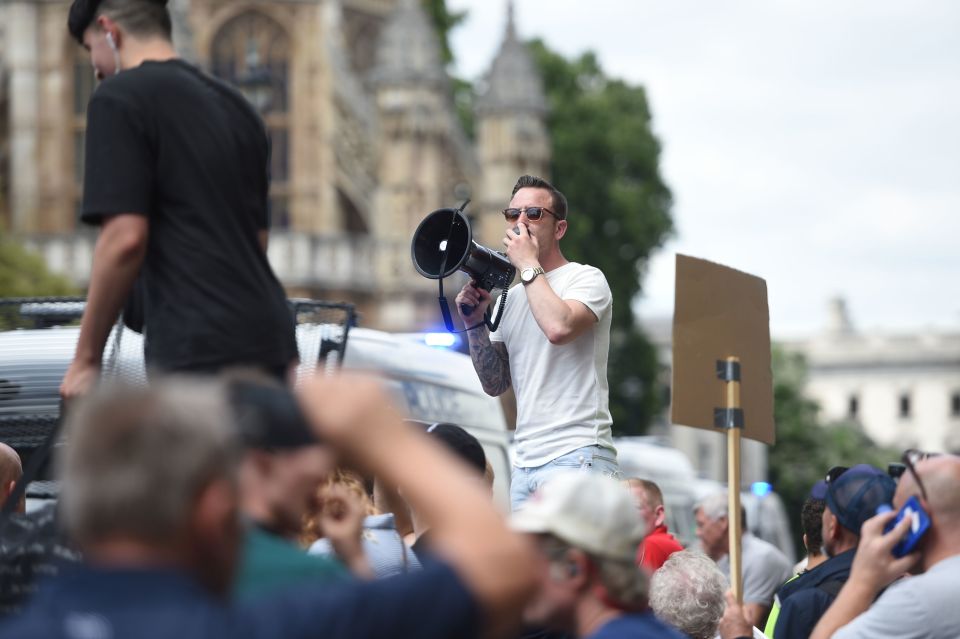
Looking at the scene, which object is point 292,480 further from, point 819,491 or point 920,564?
point 819,491

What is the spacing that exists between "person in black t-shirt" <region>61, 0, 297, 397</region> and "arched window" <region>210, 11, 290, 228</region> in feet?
116

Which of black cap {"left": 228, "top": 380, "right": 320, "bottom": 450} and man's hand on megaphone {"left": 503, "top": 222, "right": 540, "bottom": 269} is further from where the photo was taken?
man's hand on megaphone {"left": 503, "top": 222, "right": 540, "bottom": 269}

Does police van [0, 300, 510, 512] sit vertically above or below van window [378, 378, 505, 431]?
above

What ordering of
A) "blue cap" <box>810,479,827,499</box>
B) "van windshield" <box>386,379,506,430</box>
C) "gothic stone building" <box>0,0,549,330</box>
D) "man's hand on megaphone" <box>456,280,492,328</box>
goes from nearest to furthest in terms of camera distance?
1. "man's hand on megaphone" <box>456,280,492,328</box>
2. "blue cap" <box>810,479,827,499</box>
3. "van windshield" <box>386,379,506,430</box>
4. "gothic stone building" <box>0,0,549,330</box>

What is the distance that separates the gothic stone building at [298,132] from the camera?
39438 mm

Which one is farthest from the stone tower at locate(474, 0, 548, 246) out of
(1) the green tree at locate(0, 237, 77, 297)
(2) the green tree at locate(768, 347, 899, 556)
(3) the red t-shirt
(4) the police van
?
(3) the red t-shirt

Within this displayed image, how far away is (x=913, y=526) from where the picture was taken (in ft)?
14.5

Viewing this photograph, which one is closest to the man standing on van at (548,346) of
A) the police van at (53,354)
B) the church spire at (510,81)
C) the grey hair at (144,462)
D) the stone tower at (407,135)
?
the police van at (53,354)

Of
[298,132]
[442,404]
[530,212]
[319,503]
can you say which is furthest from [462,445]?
[298,132]

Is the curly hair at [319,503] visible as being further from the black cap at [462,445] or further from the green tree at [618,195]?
the green tree at [618,195]

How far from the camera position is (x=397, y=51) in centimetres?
4009

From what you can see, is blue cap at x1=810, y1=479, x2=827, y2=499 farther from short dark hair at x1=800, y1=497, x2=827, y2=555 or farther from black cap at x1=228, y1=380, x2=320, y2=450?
black cap at x1=228, y1=380, x2=320, y2=450

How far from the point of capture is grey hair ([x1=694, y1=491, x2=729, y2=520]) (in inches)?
444

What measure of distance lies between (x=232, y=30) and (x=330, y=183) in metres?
3.90
